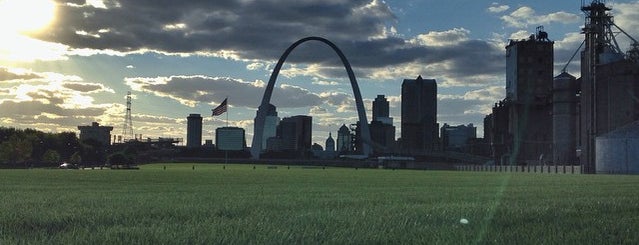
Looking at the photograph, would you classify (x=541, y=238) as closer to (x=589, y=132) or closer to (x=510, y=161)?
(x=589, y=132)

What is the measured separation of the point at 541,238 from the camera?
787 centimetres

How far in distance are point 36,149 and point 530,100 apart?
13789cm

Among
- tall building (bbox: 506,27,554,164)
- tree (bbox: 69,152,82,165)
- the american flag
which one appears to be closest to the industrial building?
tall building (bbox: 506,27,554,164)

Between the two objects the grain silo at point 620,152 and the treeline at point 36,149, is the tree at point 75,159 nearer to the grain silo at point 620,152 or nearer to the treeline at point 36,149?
the treeline at point 36,149

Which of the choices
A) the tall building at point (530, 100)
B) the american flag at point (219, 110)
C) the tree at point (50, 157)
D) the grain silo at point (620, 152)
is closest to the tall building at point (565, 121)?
the tall building at point (530, 100)

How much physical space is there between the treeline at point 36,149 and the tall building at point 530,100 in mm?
124713

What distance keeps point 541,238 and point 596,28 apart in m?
139

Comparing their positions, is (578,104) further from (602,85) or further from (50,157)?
(50,157)

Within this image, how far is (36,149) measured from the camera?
178 metres

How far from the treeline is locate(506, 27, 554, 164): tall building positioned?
409 ft

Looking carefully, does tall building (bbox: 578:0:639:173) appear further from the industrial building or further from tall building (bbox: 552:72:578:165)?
tall building (bbox: 552:72:578:165)

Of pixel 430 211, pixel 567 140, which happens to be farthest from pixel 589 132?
pixel 430 211

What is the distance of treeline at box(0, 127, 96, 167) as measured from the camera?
513ft

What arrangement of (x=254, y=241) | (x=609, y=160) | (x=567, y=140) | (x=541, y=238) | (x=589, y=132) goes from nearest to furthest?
(x=254, y=241) < (x=541, y=238) < (x=609, y=160) < (x=589, y=132) < (x=567, y=140)
